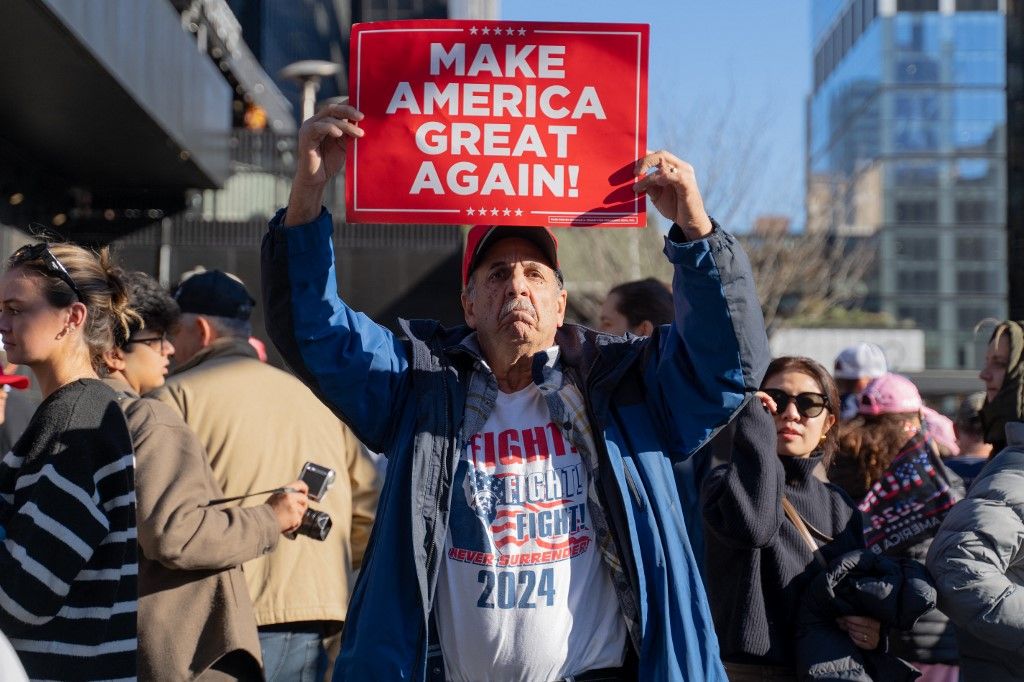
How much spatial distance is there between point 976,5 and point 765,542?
10323 cm

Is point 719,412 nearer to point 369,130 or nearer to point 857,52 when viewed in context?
point 369,130

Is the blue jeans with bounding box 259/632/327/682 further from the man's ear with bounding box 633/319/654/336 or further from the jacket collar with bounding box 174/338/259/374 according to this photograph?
the man's ear with bounding box 633/319/654/336

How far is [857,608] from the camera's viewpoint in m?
4.11

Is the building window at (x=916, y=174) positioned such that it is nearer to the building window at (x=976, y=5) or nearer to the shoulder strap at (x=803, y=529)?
the building window at (x=976, y=5)

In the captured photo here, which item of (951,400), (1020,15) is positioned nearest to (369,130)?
(1020,15)

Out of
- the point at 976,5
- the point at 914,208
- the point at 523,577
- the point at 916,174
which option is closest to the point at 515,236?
the point at 523,577

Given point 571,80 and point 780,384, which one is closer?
point 571,80

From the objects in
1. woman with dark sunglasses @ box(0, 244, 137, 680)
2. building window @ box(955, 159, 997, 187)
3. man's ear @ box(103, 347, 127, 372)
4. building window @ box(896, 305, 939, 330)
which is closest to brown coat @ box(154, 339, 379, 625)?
man's ear @ box(103, 347, 127, 372)

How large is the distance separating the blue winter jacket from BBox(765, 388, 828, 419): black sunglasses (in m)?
1.44

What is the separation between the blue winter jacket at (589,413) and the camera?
9.87 feet

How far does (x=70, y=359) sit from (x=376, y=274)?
15125 mm

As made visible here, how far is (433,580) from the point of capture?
304 cm

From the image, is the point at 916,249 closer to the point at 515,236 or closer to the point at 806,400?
the point at 806,400

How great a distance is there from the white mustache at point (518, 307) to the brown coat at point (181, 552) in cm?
107
